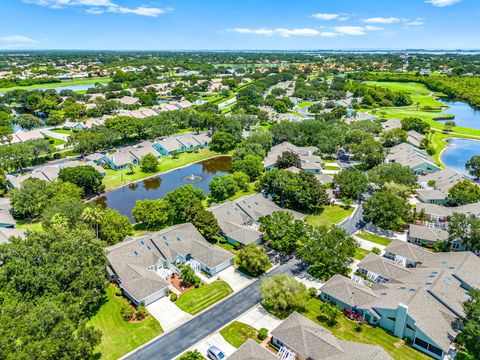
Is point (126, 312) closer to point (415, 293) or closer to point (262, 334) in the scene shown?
point (262, 334)

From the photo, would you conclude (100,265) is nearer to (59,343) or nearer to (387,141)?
(59,343)

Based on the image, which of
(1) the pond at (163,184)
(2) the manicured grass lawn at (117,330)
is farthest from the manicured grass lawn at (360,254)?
(1) the pond at (163,184)

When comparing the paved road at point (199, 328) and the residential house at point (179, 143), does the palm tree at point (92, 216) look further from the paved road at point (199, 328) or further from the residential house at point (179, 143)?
the residential house at point (179, 143)

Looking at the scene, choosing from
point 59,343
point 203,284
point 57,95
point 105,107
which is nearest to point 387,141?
point 203,284

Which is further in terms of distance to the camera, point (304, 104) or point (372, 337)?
point (304, 104)

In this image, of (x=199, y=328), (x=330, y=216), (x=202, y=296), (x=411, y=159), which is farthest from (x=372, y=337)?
(x=411, y=159)
